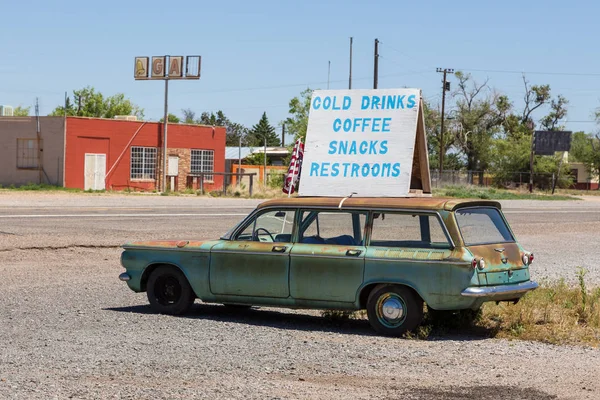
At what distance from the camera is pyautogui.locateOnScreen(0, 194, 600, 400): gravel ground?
23.4 feet

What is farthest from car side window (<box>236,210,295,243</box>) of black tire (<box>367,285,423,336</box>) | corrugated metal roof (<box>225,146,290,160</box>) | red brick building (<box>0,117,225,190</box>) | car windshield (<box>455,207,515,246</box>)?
corrugated metal roof (<box>225,146,290,160</box>)

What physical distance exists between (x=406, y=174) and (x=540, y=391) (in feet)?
13.2

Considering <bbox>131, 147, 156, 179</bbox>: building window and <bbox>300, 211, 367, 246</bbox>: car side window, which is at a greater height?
<bbox>131, 147, 156, 179</bbox>: building window

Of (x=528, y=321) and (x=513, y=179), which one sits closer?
(x=528, y=321)

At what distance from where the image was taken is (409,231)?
984 centimetres

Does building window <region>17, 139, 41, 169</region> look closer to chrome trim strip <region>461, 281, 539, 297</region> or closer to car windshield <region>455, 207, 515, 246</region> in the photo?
car windshield <region>455, 207, 515, 246</region>

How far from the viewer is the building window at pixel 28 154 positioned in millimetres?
50031

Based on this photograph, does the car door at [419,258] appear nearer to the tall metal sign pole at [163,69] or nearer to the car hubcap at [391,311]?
the car hubcap at [391,311]

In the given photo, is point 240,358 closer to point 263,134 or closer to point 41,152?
point 41,152

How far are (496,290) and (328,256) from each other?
168cm

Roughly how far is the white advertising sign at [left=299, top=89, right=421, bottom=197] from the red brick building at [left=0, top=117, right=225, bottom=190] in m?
39.7

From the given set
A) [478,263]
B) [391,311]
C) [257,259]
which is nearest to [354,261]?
[391,311]

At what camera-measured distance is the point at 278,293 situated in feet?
33.2

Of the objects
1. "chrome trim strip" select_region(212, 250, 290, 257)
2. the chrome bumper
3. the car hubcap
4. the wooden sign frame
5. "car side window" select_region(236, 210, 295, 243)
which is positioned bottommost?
the car hubcap
